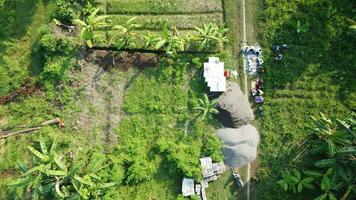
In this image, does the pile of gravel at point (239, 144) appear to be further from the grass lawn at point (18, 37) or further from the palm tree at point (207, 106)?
the grass lawn at point (18, 37)

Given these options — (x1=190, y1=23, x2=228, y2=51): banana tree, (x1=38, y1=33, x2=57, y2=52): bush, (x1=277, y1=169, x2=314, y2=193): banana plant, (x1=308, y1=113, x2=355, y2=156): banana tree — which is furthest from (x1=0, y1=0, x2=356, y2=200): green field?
(x1=308, y1=113, x2=355, y2=156): banana tree

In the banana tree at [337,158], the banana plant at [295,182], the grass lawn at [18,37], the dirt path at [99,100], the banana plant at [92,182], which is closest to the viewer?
the banana tree at [337,158]

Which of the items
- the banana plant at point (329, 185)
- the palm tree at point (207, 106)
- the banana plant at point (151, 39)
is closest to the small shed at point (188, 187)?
the palm tree at point (207, 106)

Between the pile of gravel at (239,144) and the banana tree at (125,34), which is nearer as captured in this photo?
the pile of gravel at (239,144)

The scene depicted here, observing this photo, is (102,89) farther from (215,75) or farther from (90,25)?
(215,75)

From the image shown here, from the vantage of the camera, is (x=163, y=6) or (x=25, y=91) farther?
(x=163, y=6)

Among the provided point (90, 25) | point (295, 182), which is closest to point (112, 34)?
point (90, 25)
